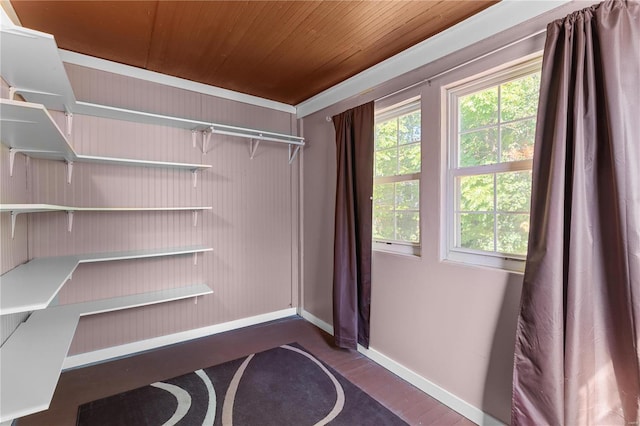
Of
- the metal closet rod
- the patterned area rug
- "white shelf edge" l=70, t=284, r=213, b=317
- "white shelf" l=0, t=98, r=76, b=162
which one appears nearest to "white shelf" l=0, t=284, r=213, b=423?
"white shelf edge" l=70, t=284, r=213, b=317

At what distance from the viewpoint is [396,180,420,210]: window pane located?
2.30 metres

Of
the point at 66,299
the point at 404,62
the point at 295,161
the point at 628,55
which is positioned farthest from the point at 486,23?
the point at 66,299

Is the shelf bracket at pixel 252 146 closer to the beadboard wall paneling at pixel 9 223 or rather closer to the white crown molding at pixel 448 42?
the white crown molding at pixel 448 42

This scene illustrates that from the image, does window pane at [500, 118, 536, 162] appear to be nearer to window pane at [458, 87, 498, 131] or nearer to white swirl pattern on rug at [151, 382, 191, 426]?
window pane at [458, 87, 498, 131]

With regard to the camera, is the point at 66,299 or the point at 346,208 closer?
the point at 66,299

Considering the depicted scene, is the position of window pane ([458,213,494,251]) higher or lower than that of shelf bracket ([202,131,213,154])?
lower

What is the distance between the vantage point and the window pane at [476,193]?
187 centimetres

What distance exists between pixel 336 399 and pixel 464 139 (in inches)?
76.0

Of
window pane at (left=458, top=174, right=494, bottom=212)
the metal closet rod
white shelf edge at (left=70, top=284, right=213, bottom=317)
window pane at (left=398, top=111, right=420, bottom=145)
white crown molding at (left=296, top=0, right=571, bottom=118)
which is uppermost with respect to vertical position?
white crown molding at (left=296, top=0, right=571, bottom=118)

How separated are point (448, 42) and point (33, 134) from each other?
2.42m

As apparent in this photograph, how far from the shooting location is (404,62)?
88.7 inches

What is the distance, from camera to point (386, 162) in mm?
2564

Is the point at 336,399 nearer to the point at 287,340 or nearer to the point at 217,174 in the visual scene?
the point at 287,340

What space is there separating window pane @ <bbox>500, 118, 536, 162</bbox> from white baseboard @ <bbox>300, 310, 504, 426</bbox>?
59.6 inches
